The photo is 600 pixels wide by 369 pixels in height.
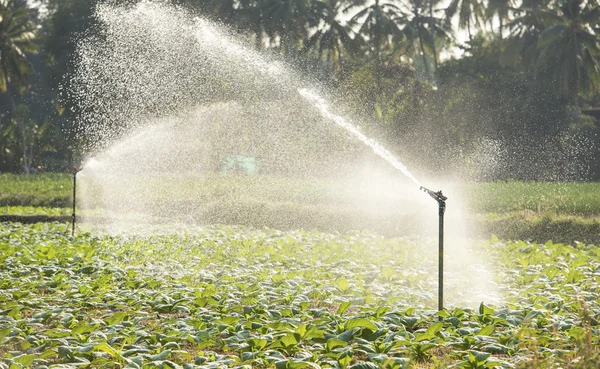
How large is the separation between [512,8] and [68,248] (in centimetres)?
3340

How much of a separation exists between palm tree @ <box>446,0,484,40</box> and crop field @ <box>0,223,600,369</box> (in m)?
30.6

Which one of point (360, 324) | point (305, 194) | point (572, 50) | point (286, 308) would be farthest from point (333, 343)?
point (572, 50)

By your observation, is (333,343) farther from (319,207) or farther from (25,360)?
(319,207)

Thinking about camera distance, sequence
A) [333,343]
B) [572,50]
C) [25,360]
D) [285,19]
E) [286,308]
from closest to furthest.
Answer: [25,360] < [333,343] < [286,308] < [572,50] < [285,19]

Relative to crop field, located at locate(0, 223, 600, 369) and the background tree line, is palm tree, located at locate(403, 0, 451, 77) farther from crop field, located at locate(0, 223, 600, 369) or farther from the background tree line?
crop field, located at locate(0, 223, 600, 369)

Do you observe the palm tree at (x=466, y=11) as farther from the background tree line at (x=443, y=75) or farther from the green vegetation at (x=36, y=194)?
the green vegetation at (x=36, y=194)

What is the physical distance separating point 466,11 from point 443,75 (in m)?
4.58

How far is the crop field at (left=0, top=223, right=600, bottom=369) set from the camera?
209 inches

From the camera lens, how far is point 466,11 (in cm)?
4100

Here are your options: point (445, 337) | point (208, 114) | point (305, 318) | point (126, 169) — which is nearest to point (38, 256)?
point (305, 318)

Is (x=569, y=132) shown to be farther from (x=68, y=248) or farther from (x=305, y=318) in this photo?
(x=305, y=318)

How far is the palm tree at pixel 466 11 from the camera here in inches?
1613

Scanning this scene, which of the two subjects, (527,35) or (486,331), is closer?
(486,331)


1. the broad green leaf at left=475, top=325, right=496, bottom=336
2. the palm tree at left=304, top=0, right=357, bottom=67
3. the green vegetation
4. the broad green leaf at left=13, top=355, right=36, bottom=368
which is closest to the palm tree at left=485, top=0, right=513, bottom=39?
the palm tree at left=304, top=0, right=357, bottom=67
